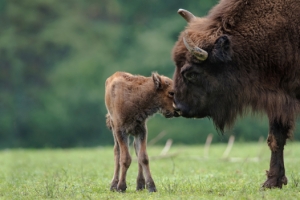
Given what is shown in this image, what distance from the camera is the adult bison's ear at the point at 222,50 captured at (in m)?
8.32

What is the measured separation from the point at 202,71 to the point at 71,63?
91.7 feet

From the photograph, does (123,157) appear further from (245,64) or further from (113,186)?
(245,64)

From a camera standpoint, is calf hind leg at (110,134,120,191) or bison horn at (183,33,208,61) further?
calf hind leg at (110,134,120,191)

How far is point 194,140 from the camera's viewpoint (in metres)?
33.3

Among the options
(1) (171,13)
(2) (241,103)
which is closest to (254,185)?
(2) (241,103)

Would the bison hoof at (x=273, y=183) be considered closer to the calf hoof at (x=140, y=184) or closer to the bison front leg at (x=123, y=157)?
the calf hoof at (x=140, y=184)

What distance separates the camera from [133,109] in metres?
9.09

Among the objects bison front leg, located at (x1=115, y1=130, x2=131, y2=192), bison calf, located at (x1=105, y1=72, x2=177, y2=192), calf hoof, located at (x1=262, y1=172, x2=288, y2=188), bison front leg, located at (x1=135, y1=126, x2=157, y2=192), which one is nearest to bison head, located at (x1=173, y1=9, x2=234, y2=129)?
bison calf, located at (x1=105, y1=72, x2=177, y2=192)

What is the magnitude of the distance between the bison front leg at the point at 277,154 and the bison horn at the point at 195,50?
1.31 m

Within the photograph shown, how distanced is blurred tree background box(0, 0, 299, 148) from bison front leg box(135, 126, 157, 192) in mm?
23623

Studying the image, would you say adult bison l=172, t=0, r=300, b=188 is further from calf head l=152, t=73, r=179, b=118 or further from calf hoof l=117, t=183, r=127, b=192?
calf hoof l=117, t=183, r=127, b=192

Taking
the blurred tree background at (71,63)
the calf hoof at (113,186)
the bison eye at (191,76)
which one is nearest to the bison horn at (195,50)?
the bison eye at (191,76)

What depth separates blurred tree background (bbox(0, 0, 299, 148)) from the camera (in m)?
34.0

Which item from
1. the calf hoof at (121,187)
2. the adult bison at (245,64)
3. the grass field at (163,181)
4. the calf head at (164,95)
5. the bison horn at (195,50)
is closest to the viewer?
the grass field at (163,181)
